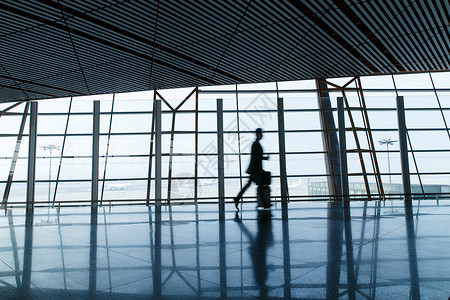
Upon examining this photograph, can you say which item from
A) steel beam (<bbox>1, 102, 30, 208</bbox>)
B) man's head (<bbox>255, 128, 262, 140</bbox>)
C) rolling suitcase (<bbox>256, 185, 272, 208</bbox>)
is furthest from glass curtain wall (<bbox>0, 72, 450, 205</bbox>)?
man's head (<bbox>255, 128, 262, 140</bbox>)

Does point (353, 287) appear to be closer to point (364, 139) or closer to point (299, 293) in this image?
point (299, 293)

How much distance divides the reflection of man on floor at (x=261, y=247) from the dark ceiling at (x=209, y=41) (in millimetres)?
8014

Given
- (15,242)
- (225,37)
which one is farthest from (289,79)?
(15,242)

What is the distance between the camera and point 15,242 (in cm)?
431

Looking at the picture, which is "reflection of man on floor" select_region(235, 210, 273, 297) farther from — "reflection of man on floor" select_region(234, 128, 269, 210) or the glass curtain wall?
the glass curtain wall

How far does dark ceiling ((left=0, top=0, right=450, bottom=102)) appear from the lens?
446 inches

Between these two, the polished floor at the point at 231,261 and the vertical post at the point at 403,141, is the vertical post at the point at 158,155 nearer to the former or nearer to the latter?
the polished floor at the point at 231,261

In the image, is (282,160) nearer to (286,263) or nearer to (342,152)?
(342,152)

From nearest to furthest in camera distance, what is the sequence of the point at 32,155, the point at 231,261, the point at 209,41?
the point at 231,261
the point at 32,155
the point at 209,41

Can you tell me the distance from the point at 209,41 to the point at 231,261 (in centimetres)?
1198

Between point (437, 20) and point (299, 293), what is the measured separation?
46.1 feet

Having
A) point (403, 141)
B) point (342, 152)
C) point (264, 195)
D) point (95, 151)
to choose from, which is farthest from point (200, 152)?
point (403, 141)

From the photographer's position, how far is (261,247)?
3.79 meters

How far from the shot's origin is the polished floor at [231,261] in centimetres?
236
